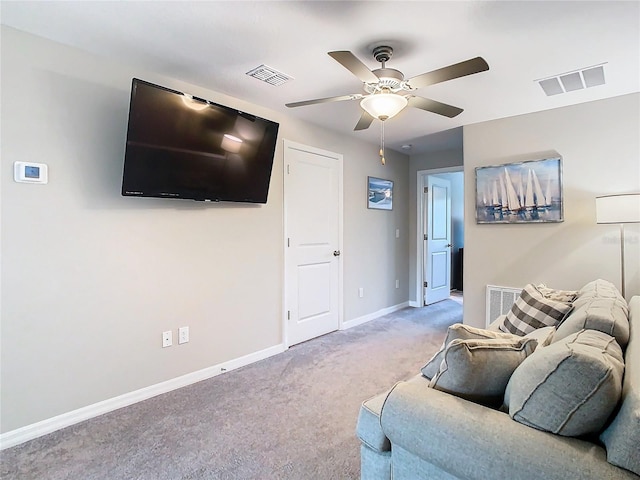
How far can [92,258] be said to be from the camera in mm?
2262

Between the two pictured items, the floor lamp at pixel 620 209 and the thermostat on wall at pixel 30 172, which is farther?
the floor lamp at pixel 620 209

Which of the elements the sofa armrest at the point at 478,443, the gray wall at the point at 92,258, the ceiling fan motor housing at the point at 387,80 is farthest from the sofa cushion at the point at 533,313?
the gray wall at the point at 92,258

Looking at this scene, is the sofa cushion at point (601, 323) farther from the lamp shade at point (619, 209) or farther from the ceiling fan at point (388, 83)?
the lamp shade at point (619, 209)

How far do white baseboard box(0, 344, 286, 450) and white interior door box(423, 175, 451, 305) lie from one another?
3.23 metres

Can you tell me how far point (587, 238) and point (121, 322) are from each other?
3.89m

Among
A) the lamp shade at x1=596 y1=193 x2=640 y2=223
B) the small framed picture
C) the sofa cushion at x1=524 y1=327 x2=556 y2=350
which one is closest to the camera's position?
the sofa cushion at x1=524 y1=327 x2=556 y2=350

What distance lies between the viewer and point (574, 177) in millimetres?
3172

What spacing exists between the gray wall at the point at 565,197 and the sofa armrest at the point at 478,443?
2.81 m

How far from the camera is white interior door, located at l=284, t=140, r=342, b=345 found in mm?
3553

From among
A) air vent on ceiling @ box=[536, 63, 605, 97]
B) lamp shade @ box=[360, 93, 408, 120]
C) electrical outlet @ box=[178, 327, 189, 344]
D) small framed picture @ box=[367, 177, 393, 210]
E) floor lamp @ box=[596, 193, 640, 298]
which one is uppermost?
air vent on ceiling @ box=[536, 63, 605, 97]

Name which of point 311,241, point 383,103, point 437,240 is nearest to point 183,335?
point 311,241

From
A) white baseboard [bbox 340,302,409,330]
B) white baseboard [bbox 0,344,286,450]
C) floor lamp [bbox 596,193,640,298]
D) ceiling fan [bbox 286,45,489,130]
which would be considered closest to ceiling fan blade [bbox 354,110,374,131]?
ceiling fan [bbox 286,45,489,130]

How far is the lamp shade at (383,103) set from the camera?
6.79 ft

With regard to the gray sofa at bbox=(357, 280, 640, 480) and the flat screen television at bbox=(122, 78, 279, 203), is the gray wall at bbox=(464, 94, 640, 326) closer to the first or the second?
the gray sofa at bbox=(357, 280, 640, 480)
